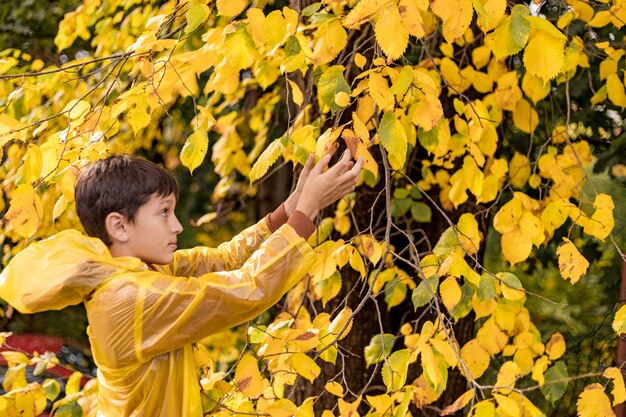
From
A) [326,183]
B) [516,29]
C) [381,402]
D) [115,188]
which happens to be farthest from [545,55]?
[115,188]

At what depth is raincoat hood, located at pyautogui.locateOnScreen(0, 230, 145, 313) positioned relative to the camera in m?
2.05

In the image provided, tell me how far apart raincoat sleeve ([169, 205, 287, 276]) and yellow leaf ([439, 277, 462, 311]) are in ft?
1.54

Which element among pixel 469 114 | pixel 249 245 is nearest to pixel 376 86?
pixel 249 245

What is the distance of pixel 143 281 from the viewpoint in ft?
6.77

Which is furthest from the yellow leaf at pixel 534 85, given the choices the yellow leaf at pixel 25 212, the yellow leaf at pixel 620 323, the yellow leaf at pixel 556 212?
the yellow leaf at pixel 25 212

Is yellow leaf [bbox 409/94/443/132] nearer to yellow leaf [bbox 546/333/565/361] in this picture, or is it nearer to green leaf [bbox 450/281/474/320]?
green leaf [bbox 450/281/474/320]

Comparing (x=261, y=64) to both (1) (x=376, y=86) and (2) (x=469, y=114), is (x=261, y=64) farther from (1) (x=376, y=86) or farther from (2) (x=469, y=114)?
(1) (x=376, y=86)

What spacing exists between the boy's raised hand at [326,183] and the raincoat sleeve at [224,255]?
347mm

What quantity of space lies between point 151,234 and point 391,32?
726mm

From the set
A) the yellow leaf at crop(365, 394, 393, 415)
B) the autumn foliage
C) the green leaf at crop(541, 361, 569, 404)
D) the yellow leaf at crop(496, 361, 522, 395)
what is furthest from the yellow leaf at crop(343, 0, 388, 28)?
the green leaf at crop(541, 361, 569, 404)

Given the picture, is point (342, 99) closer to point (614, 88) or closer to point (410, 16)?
point (410, 16)

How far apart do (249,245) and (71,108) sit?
589 millimetres

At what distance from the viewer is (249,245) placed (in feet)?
8.32

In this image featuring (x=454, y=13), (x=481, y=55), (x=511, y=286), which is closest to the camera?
(x=454, y=13)
